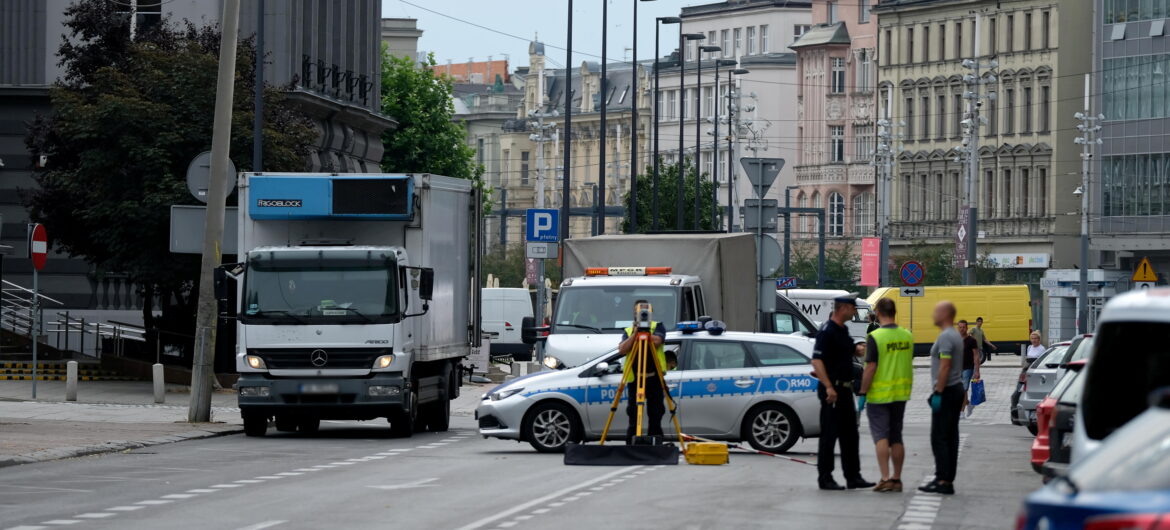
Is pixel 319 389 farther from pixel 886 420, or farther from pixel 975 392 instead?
pixel 975 392

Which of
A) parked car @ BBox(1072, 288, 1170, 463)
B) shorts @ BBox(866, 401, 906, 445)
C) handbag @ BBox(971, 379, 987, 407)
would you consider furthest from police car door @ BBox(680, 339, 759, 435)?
handbag @ BBox(971, 379, 987, 407)

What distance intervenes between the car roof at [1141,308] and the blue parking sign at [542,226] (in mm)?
27711

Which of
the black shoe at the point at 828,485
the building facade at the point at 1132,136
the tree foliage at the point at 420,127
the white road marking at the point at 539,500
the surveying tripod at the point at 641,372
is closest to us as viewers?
the white road marking at the point at 539,500

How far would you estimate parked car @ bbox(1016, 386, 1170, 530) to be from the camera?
22.3ft

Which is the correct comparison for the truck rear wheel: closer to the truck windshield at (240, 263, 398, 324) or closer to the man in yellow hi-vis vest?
the truck windshield at (240, 263, 398, 324)

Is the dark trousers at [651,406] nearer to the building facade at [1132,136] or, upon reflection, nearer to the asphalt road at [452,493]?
the asphalt road at [452,493]

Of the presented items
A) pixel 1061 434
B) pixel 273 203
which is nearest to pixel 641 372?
pixel 1061 434

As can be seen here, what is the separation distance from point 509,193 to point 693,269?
427 ft

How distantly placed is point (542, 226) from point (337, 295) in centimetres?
1250

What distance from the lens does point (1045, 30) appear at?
104m

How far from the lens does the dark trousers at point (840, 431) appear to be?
18.2 meters

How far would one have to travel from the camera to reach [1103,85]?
93625 millimetres

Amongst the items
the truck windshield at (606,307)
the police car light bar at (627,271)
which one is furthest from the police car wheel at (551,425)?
the police car light bar at (627,271)

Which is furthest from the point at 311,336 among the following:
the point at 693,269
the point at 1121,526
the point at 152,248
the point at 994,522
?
the point at 1121,526
